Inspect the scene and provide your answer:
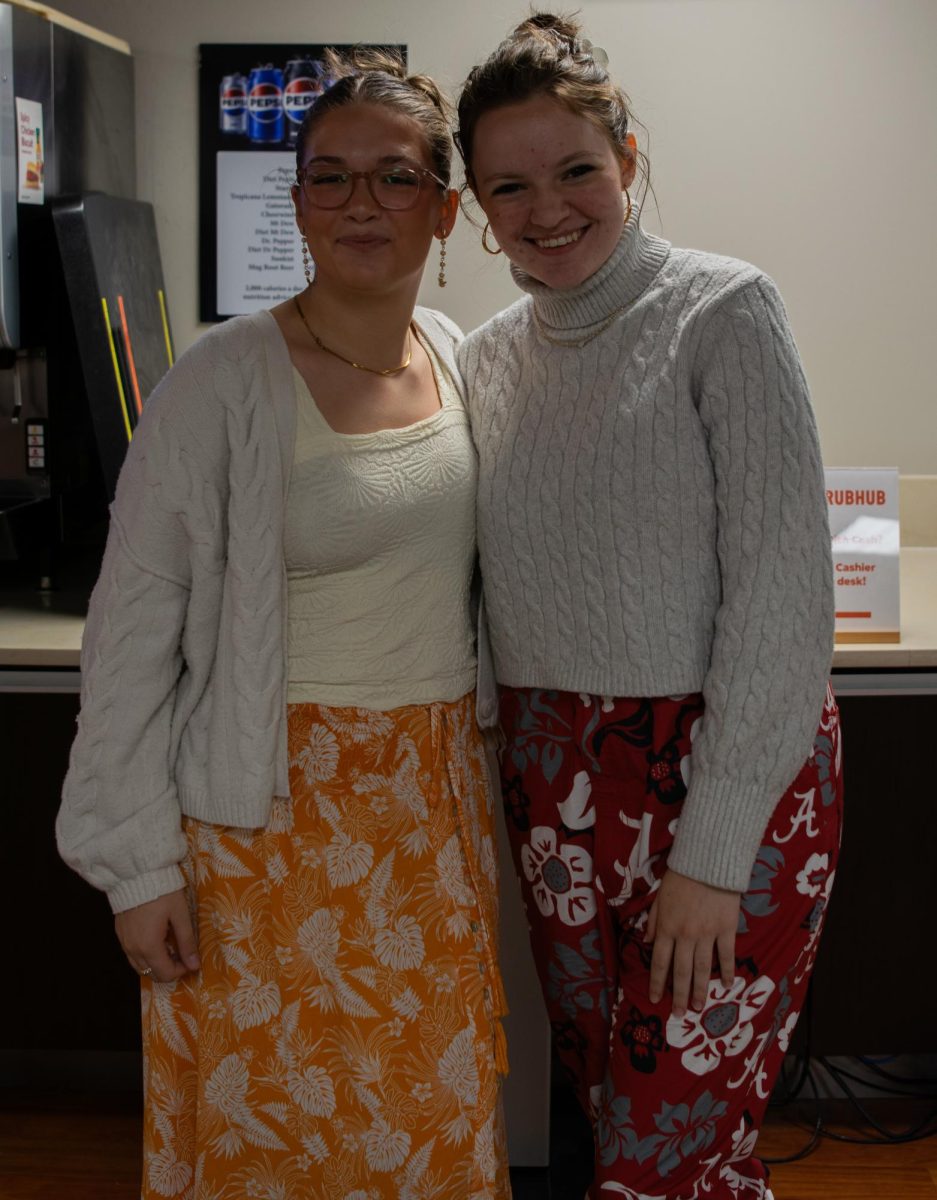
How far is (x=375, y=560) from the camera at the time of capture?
1463 mm

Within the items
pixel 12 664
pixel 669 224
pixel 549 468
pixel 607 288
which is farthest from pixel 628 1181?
pixel 669 224

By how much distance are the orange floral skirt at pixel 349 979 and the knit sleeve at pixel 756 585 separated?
0.29 meters

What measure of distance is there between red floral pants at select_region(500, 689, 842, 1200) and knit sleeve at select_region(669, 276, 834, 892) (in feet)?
0.22

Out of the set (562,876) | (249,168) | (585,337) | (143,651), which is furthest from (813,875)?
(249,168)

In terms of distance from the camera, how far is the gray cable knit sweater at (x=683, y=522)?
1348 mm

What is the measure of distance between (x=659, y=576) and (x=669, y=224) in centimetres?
129

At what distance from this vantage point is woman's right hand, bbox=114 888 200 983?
4.81ft

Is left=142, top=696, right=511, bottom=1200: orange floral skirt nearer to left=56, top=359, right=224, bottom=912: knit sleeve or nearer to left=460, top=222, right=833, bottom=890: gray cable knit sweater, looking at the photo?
left=56, top=359, right=224, bottom=912: knit sleeve

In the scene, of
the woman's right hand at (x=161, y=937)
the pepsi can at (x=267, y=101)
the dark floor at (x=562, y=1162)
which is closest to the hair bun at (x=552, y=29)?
the woman's right hand at (x=161, y=937)

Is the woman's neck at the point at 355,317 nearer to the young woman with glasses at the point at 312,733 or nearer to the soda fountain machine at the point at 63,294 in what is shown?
the young woman with glasses at the point at 312,733

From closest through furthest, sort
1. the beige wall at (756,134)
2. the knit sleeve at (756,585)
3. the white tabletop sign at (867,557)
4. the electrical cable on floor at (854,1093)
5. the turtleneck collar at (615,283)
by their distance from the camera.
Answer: the knit sleeve at (756,585) → the turtleneck collar at (615,283) → the white tabletop sign at (867,557) → the electrical cable on floor at (854,1093) → the beige wall at (756,134)

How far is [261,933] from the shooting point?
1.49 metres

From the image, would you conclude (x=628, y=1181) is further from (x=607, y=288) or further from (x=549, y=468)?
(x=607, y=288)

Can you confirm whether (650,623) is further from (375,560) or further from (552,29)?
(552,29)
